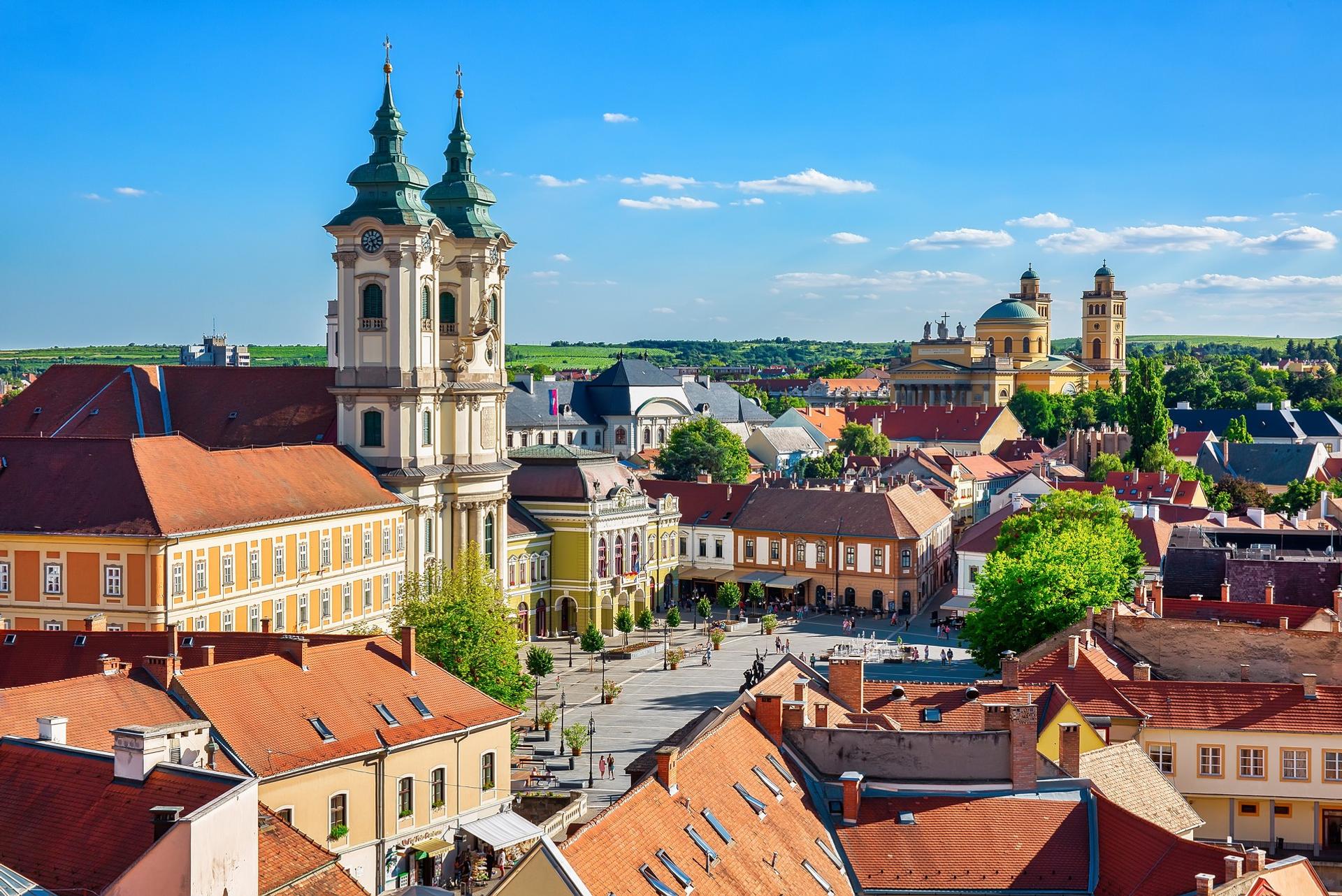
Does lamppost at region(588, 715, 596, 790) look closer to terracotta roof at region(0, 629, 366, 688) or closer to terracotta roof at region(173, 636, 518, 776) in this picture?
terracotta roof at region(173, 636, 518, 776)

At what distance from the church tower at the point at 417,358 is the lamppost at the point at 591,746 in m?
14.4

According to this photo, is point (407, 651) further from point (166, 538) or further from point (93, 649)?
point (166, 538)

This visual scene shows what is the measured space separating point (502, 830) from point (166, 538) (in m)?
22.6

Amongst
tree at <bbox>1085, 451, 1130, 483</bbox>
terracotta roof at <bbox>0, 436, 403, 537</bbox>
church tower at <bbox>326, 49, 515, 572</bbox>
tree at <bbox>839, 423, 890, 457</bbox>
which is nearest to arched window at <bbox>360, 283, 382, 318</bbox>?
church tower at <bbox>326, 49, 515, 572</bbox>

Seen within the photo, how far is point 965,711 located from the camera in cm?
4116

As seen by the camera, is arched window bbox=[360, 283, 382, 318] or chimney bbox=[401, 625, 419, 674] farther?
arched window bbox=[360, 283, 382, 318]

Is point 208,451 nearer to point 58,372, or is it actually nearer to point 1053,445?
point 58,372

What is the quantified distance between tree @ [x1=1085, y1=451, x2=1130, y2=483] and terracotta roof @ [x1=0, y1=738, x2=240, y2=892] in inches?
4038

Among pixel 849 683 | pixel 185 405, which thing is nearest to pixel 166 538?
pixel 185 405

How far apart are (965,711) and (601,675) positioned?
36.6 metres

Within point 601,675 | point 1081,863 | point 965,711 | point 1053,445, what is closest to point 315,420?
point 601,675

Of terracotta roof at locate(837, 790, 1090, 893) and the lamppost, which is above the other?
terracotta roof at locate(837, 790, 1090, 893)

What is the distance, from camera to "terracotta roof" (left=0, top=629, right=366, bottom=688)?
45000 millimetres

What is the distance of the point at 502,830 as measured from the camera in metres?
42.2
